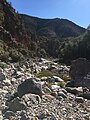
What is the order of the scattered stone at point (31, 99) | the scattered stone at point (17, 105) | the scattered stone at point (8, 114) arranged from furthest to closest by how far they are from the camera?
the scattered stone at point (31, 99) → the scattered stone at point (17, 105) → the scattered stone at point (8, 114)

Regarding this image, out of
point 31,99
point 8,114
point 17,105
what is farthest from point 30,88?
point 8,114

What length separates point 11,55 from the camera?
199ft

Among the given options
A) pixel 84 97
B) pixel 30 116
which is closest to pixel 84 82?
pixel 84 97

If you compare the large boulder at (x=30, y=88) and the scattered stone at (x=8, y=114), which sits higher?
the large boulder at (x=30, y=88)

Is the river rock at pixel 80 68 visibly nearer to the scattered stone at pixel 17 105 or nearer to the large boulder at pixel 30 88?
the large boulder at pixel 30 88

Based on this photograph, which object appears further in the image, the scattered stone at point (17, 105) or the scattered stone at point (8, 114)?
the scattered stone at point (17, 105)

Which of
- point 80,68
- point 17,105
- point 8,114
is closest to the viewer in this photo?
point 8,114

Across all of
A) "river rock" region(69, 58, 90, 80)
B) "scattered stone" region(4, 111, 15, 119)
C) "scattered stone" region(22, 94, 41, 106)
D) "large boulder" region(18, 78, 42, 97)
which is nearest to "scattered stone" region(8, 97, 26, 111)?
"scattered stone" region(22, 94, 41, 106)

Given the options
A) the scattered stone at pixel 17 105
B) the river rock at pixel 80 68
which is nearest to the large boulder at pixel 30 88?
the scattered stone at pixel 17 105

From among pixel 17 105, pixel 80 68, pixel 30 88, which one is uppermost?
pixel 30 88

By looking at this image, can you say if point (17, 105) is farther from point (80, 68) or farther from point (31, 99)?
point (80, 68)

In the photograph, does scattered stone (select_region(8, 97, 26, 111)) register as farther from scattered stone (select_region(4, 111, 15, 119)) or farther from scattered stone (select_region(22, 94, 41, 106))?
scattered stone (select_region(4, 111, 15, 119))

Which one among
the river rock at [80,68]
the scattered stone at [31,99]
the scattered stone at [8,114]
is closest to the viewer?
the scattered stone at [8,114]

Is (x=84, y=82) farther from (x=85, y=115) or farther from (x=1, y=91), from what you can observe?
(x=85, y=115)
